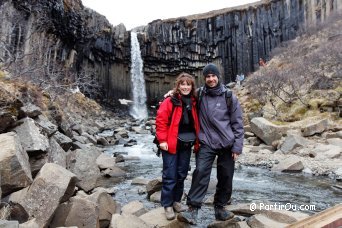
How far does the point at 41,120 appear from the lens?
7.59 metres

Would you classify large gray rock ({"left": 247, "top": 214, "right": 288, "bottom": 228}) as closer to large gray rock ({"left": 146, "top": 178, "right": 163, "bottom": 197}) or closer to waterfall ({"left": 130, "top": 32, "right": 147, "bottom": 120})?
large gray rock ({"left": 146, "top": 178, "right": 163, "bottom": 197})

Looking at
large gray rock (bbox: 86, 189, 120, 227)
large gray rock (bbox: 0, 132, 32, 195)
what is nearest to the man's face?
large gray rock (bbox: 86, 189, 120, 227)

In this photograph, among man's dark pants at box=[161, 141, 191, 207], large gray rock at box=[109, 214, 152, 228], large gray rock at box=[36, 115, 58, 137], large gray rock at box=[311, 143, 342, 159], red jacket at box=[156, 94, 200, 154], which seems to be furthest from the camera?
large gray rock at box=[311, 143, 342, 159]

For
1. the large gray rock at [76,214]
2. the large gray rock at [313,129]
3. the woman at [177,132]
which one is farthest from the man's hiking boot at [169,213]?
the large gray rock at [313,129]

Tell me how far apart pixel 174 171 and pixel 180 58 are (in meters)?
40.1

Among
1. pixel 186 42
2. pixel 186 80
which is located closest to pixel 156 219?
pixel 186 80

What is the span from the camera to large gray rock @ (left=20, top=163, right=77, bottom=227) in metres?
3.73

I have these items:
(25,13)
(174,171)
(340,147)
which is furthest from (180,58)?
(174,171)

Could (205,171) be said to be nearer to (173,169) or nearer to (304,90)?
(173,169)

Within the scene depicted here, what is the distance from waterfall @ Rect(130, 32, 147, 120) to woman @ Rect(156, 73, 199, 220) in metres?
37.3

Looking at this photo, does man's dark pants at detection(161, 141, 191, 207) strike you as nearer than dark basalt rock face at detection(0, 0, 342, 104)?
Yes

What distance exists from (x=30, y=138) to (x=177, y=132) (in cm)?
273

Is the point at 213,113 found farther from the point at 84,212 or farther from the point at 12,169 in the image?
the point at 12,169

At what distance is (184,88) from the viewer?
4340 mm
